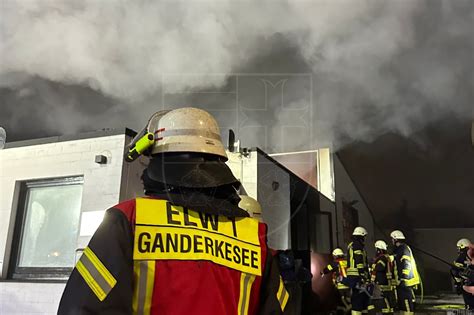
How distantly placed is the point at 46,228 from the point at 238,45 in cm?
327

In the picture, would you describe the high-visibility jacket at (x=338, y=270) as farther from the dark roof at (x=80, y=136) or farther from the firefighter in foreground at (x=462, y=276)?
the dark roof at (x=80, y=136)

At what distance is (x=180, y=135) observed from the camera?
1.13 metres

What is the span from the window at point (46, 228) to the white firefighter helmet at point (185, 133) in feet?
11.9

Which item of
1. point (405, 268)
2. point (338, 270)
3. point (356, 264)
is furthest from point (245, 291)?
point (338, 270)

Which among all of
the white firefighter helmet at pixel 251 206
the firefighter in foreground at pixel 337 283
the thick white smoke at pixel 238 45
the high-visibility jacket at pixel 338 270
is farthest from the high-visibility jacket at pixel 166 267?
the firefighter in foreground at pixel 337 283

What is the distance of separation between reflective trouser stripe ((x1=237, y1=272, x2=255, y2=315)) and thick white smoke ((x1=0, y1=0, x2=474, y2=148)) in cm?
376

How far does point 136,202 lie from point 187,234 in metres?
0.15

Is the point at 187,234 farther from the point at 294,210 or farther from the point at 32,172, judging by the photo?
the point at 294,210

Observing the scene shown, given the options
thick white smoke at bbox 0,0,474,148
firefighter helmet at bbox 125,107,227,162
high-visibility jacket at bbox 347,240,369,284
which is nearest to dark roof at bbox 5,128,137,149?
thick white smoke at bbox 0,0,474,148

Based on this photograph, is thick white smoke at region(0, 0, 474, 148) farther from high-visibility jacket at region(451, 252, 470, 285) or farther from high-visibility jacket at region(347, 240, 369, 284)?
high-visibility jacket at region(451, 252, 470, 285)

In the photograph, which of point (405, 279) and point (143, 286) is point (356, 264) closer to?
point (405, 279)

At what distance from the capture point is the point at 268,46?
4684 millimetres

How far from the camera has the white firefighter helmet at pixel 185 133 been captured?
3.60 feet

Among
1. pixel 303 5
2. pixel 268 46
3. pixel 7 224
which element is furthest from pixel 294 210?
pixel 7 224
